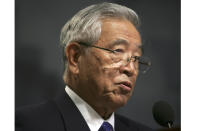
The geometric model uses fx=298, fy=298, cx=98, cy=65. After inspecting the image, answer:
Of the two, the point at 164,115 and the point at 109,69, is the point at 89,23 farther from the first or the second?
the point at 164,115

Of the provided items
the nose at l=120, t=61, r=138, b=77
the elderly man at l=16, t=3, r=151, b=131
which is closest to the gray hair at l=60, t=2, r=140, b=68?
the elderly man at l=16, t=3, r=151, b=131

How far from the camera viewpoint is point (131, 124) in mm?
1388

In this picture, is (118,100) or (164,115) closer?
(118,100)

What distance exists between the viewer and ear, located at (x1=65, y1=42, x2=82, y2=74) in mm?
1230

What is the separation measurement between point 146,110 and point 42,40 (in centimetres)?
58

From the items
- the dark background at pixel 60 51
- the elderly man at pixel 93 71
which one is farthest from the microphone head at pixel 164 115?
the elderly man at pixel 93 71

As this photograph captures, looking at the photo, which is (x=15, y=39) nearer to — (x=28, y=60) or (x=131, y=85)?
(x=28, y=60)

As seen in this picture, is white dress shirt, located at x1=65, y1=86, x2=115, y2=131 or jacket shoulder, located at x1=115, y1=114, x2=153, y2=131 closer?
white dress shirt, located at x1=65, y1=86, x2=115, y2=131

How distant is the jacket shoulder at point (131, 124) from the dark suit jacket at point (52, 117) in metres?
0.21

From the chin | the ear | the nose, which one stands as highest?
the ear

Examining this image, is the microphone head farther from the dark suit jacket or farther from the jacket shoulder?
the dark suit jacket

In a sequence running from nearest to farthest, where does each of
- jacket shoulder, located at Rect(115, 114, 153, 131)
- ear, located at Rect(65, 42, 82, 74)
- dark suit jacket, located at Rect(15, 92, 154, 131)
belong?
dark suit jacket, located at Rect(15, 92, 154, 131) → ear, located at Rect(65, 42, 82, 74) → jacket shoulder, located at Rect(115, 114, 153, 131)

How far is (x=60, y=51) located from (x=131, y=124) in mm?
478

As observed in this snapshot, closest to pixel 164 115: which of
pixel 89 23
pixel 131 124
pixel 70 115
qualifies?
pixel 131 124
